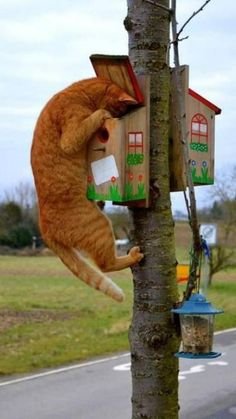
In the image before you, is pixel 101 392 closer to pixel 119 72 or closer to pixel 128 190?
pixel 128 190

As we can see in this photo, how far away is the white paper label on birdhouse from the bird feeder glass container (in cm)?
46

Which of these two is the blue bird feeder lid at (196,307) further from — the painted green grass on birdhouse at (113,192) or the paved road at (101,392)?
the paved road at (101,392)

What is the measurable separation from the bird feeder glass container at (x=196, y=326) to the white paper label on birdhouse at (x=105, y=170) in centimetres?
46

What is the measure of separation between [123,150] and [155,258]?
0.35 meters

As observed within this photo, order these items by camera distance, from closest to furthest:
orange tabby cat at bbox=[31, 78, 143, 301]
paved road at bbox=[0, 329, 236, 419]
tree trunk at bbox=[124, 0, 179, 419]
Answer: orange tabby cat at bbox=[31, 78, 143, 301] < tree trunk at bbox=[124, 0, 179, 419] < paved road at bbox=[0, 329, 236, 419]

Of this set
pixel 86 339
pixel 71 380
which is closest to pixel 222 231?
pixel 86 339

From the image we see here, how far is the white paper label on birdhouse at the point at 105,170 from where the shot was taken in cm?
227

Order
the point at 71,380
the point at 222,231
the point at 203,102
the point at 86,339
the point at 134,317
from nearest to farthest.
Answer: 1. the point at 134,317
2. the point at 203,102
3. the point at 71,380
4. the point at 86,339
5. the point at 222,231

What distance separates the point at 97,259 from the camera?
7.30ft

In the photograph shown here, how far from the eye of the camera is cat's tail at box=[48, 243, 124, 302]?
7.29 feet

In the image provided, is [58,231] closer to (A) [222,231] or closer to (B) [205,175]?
(B) [205,175]

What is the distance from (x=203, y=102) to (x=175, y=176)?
32 cm

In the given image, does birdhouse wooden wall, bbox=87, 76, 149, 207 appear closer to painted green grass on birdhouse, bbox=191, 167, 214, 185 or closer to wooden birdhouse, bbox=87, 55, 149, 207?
wooden birdhouse, bbox=87, 55, 149, 207

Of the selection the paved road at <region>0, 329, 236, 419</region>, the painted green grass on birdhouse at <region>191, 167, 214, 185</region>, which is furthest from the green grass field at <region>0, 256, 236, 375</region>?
the painted green grass on birdhouse at <region>191, 167, 214, 185</region>
